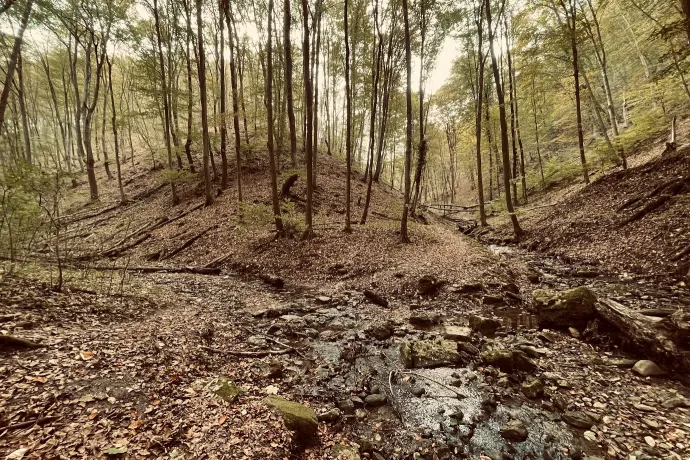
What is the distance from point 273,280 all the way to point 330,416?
733cm

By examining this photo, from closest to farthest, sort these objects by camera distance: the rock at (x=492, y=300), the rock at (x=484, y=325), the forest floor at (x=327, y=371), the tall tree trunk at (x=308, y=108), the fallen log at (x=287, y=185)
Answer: the forest floor at (x=327, y=371)
the rock at (x=484, y=325)
the rock at (x=492, y=300)
the tall tree trunk at (x=308, y=108)
the fallen log at (x=287, y=185)

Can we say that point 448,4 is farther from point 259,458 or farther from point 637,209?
point 259,458

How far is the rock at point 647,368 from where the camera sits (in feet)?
17.2

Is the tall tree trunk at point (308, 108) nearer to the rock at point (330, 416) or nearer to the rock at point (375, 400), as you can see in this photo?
the rock at point (375, 400)

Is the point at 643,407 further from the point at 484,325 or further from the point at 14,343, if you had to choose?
the point at 14,343

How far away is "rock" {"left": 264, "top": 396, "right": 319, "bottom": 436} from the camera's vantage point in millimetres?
3865

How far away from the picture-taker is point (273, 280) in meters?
11.3

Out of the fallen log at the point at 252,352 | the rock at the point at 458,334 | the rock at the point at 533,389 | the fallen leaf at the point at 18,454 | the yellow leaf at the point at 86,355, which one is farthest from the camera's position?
the rock at the point at 458,334

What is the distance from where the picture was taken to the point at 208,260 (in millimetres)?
13305

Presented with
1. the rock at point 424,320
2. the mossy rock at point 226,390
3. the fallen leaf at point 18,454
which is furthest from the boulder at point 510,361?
the fallen leaf at point 18,454

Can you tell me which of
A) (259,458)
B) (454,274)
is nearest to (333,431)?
(259,458)

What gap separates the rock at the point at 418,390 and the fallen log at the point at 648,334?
4.40 metres

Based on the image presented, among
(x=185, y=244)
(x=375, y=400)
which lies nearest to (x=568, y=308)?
(x=375, y=400)

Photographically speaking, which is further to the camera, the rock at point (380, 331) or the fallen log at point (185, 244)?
the fallen log at point (185, 244)
